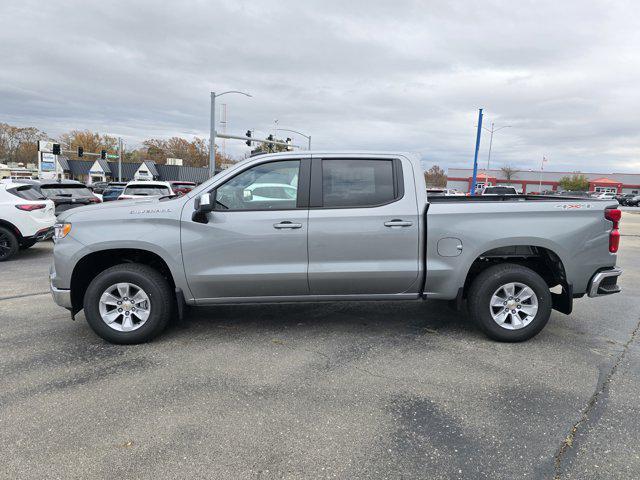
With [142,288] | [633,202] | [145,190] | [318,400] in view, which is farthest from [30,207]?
[633,202]

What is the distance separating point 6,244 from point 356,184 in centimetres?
823

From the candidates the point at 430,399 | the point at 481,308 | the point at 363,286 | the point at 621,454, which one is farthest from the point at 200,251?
the point at 621,454

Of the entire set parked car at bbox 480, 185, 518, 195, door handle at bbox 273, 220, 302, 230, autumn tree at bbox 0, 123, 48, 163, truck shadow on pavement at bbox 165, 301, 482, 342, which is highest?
autumn tree at bbox 0, 123, 48, 163

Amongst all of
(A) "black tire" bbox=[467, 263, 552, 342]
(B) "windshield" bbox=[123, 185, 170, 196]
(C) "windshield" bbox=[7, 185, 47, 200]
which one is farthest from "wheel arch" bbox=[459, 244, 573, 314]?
(B) "windshield" bbox=[123, 185, 170, 196]

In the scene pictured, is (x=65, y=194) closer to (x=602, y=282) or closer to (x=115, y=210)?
(x=115, y=210)

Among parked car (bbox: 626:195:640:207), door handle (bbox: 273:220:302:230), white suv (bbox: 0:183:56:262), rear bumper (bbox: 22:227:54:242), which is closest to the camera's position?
door handle (bbox: 273:220:302:230)

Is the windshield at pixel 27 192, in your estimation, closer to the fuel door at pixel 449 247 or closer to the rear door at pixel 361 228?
the rear door at pixel 361 228

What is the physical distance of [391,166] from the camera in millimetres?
4621

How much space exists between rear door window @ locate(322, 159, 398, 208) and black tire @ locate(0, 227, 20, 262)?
779 cm

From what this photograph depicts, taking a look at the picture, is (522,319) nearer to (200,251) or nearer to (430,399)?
(430,399)

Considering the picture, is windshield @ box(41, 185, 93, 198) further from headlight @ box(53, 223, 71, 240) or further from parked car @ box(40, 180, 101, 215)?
headlight @ box(53, 223, 71, 240)

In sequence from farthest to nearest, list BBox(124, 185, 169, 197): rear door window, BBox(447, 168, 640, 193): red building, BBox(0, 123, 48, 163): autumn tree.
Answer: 1. BBox(0, 123, 48, 163): autumn tree
2. BBox(447, 168, 640, 193): red building
3. BBox(124, 185, 169, 197): rear door window

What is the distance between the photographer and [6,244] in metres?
9.27

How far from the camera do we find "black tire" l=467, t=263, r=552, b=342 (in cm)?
453
